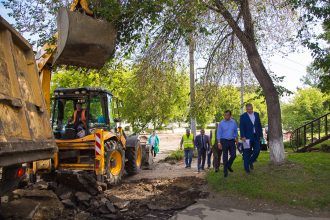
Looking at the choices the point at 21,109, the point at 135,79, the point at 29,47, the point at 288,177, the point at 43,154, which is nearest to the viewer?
the point at 21,109

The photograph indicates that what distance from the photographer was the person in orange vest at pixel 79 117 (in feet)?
36.2

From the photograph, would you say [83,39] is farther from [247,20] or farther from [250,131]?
[247,20]

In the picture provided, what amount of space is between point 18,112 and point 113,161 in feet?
22.6

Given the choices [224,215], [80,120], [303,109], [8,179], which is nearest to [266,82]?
[224,215]

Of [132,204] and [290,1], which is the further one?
[290,1]

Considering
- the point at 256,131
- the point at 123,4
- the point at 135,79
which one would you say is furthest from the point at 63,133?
the point at 256,131

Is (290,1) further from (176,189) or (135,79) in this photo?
(176,189)

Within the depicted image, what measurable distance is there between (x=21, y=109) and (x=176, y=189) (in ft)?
17.8

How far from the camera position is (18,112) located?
5105mm

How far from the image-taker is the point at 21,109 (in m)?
5.17

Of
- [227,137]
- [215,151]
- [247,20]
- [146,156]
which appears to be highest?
[247,20]

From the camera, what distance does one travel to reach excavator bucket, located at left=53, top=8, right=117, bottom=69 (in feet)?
24.8

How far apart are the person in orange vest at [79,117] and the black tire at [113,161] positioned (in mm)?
875

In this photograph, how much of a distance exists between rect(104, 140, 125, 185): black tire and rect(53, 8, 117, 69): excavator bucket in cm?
351
